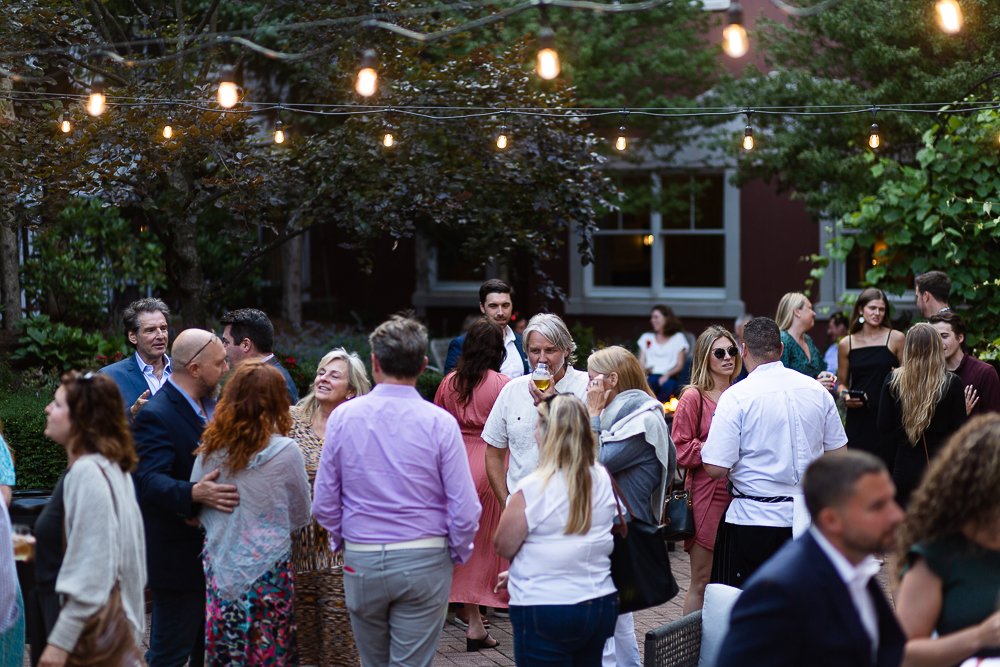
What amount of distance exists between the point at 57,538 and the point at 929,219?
8.76 metres

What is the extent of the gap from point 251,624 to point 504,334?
12.1ft

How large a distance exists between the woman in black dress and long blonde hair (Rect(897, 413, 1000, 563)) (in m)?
5.05

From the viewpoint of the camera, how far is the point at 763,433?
20.2ft

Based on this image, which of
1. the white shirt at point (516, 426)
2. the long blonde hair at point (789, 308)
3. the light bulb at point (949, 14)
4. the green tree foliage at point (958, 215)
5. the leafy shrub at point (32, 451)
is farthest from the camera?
the green tree foliage at point (958, 215)

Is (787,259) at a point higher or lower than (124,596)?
higher

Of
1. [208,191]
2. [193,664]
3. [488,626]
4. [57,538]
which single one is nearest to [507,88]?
[208,191]

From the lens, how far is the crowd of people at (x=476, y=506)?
3.35 m

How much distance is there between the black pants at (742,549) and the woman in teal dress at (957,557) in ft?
8.92

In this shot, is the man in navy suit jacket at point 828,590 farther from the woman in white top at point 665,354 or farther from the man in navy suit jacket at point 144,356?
the woman in white top at point 665,354

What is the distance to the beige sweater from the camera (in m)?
4.15

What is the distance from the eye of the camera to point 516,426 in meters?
6.52

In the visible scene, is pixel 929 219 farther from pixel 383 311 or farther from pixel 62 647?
pixel 383 311

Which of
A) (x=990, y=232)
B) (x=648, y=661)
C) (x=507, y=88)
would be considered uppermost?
(x=507, y=88)

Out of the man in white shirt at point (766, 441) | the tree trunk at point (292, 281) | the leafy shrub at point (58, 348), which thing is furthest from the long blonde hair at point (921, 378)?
the tree trunk at point (292, 281)
